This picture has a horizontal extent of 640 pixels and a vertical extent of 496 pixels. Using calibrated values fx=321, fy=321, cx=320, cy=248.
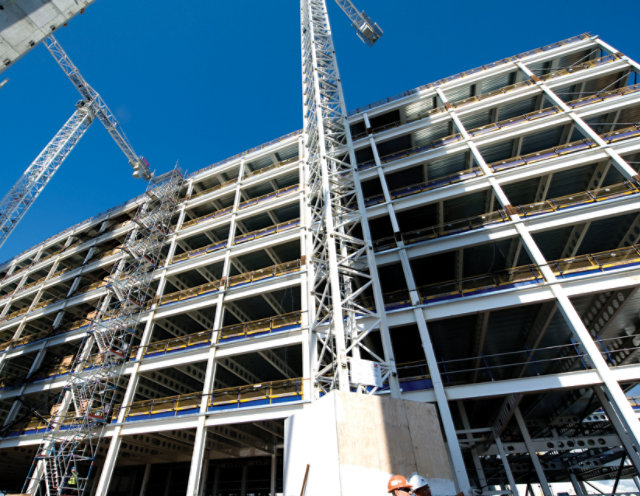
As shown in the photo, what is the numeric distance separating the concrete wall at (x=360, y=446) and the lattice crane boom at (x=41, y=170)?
39.2 metres

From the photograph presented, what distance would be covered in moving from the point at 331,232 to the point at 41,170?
3826 centimetres

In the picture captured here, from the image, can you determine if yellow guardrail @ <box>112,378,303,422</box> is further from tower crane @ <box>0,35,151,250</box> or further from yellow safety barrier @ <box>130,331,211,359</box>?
tower crane @ <box>0,35,151,250</box>

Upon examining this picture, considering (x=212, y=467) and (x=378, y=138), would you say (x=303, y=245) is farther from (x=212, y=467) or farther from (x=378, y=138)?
(x=212, y=467)

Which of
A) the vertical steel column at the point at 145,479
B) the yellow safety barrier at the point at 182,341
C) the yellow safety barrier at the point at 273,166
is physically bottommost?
the vertical steel column at the point at 145,479

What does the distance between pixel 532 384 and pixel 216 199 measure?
72.7 ft

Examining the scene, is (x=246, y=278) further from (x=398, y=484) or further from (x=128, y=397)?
(x=398, y=484)

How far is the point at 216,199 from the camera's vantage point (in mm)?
24703

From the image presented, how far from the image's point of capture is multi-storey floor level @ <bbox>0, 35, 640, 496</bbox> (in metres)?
12.5

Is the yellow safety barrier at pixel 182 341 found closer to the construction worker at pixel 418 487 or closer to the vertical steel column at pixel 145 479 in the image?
the vertical steel column at pixel 145 479

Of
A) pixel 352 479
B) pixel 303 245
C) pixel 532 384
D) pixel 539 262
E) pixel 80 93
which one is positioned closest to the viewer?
pixel 352 479

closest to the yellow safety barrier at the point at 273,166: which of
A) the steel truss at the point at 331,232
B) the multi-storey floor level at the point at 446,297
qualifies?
the multi-storey floor level at the point at 446,297

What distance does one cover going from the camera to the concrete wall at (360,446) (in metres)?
5.33

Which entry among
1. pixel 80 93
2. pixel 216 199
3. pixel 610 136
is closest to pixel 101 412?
pixel 216 199

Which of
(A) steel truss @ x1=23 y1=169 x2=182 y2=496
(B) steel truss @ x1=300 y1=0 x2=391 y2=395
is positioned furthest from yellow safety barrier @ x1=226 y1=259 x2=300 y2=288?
(A) steel truss @ x1=23 y1=169 x2=182 y2=496
